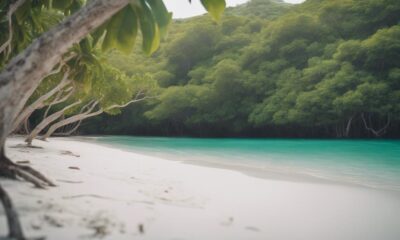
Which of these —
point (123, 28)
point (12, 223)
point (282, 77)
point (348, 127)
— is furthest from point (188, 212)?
point (282, 77)

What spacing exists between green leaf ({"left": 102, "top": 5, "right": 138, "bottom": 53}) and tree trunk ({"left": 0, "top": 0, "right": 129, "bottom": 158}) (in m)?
0.22

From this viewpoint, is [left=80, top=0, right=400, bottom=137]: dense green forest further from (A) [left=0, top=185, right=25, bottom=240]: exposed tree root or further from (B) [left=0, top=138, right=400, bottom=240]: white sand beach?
(A) [left=0, top=185, right=25, bottom=240]: exposed tree root

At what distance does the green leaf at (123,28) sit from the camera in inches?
112

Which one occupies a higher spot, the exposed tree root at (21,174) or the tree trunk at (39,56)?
the tree trunk at (39,56)

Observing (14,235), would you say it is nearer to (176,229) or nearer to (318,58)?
(176,229)

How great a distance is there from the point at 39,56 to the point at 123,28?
2.39 ft

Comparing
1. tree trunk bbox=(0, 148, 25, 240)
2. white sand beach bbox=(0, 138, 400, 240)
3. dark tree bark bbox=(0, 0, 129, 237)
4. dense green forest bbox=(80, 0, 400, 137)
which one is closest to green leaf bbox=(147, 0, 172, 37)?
dark tree bark bbox=(0, 0, 129, 237)

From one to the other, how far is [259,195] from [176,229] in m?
1.93

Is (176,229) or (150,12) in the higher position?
(150,12)

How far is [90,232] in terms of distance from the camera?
190 centimetres

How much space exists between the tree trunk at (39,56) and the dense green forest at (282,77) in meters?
15.3

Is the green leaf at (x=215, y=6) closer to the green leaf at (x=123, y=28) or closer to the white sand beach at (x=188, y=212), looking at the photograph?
the green leaf at (x=123, y=28)

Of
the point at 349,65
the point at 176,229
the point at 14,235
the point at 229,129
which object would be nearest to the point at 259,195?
the point at 176,229

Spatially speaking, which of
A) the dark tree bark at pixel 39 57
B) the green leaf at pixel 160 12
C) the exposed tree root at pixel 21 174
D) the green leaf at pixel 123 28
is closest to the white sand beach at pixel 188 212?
the exposed tree root at pixel 21 174
